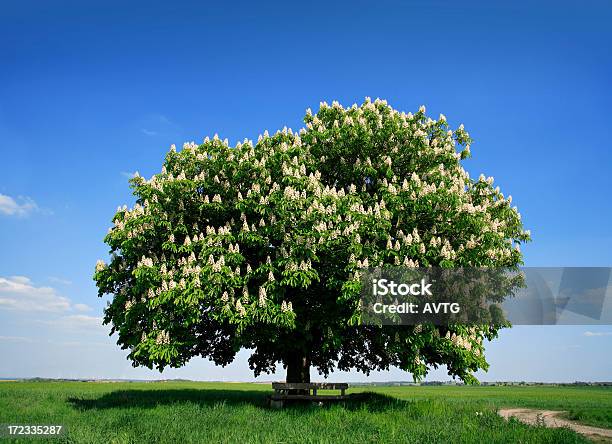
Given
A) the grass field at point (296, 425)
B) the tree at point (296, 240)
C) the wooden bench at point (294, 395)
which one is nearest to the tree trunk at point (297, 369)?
the tree at point (296, 240)

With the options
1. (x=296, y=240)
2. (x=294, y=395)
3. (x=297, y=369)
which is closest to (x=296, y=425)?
(x=296, y=240)

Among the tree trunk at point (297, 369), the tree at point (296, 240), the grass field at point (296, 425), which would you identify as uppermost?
the tree at point (296, 240)

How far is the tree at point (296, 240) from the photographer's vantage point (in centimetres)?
1920

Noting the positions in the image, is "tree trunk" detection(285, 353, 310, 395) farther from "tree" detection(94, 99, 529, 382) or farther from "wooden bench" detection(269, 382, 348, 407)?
"wooden bench" detection(269, 382, 348, 407)

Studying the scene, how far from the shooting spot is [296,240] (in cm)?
1939

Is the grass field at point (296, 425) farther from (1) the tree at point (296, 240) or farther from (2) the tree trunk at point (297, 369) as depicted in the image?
(2) the tree trunk at point (297, 369)

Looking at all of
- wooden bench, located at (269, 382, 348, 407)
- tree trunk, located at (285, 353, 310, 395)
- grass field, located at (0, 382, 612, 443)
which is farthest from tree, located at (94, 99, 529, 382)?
grass field, located at (0, 382, 612, 443)

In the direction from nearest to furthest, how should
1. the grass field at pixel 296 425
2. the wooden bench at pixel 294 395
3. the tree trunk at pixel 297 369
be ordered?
the grass field at pixel 296 425 → the wooden bench at pixel 294 395 → the tree trunk at pixel 297 369

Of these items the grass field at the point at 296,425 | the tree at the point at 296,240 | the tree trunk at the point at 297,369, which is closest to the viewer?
the grass field at the point at 296,425

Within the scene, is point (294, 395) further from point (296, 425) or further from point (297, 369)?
point (296, 425)

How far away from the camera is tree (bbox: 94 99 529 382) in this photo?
19203 mm

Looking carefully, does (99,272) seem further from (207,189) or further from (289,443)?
(289,443)

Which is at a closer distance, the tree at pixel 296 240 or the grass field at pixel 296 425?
the grass field at pixel 296 425

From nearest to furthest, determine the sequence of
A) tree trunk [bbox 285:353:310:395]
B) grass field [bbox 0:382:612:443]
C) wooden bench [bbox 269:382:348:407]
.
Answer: grass field [bbox 0:382:612:443]
wooden bench [bbox 269:382:348:407]
tree trunk [bbox 285:353:310:395]
